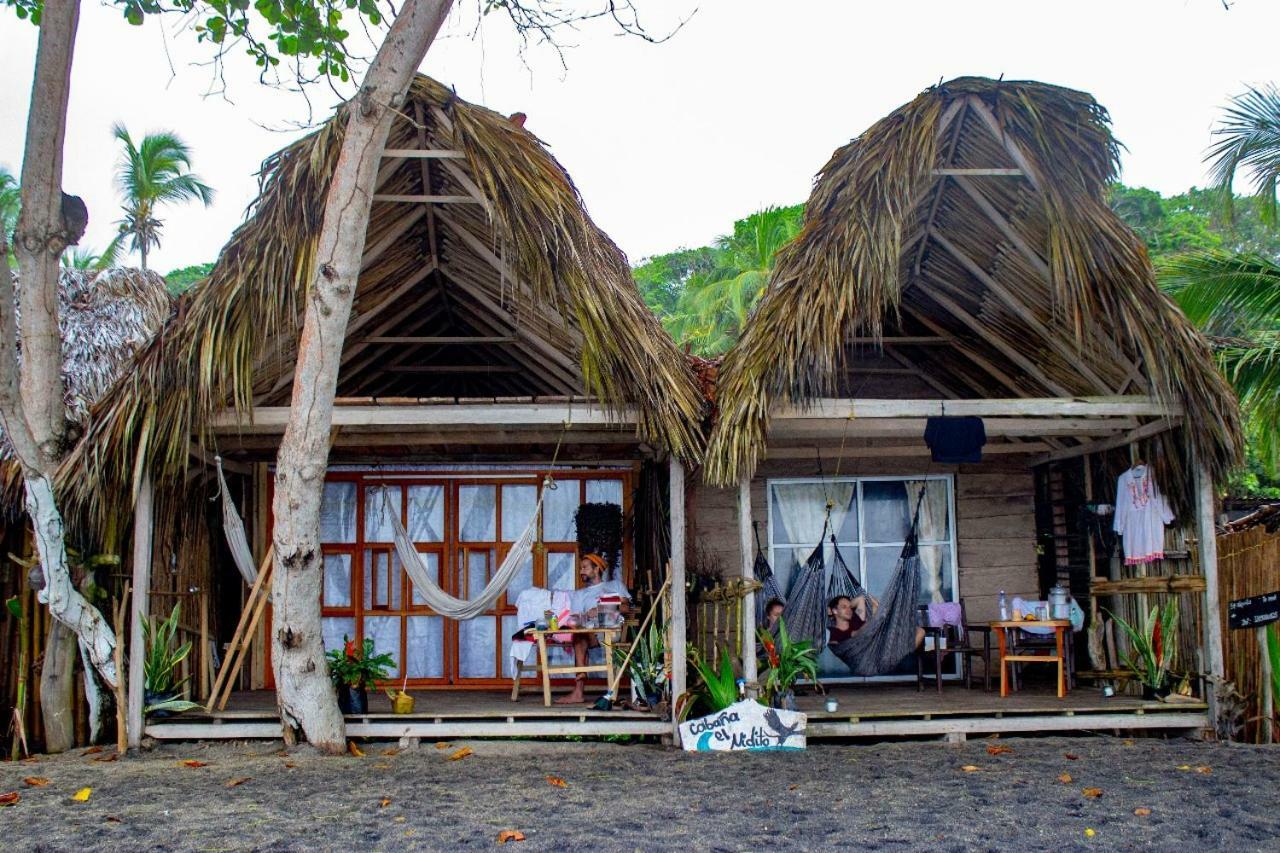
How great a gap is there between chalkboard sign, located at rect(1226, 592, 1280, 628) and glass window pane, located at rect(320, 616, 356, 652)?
526cm

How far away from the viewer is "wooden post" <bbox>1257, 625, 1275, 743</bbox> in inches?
242

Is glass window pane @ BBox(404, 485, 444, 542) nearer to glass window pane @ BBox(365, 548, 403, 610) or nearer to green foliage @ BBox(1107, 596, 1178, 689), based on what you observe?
glass window pane @ BBox(365, 548, 403, 610)

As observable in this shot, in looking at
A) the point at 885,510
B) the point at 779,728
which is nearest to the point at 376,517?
the point at 779,728

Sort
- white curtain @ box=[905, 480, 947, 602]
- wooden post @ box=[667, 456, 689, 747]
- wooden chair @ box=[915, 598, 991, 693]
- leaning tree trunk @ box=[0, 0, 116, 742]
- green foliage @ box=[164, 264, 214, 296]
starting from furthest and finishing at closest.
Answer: green foliage @ box=[164, 264, 214, 296], white curtain @ box=[905, 480, 947, 602], wooden chair @ box=[915, 598, 991, 693], wooden post @ box=[667, 456, 689, 747], leaning tree trunk @ box=[0, 0, 116, 742]

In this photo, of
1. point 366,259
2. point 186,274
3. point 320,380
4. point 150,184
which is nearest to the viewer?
point 320,380

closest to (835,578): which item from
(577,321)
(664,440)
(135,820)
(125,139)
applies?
(664,440)

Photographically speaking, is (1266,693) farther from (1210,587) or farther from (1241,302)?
(1241,302)

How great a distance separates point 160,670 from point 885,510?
4606mm

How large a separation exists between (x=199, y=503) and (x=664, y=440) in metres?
3.09

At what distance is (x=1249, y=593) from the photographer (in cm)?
664

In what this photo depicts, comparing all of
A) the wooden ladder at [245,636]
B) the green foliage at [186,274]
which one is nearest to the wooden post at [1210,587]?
the wooden ladder at [245,636]

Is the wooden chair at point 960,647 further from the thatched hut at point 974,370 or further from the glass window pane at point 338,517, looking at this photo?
the glass window pane at point 338,517

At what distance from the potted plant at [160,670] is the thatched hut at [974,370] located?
9.81 ft

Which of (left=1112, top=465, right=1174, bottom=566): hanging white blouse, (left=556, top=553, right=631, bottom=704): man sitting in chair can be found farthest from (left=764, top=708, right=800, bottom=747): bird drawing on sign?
A: (left=1112, top=465, right=1174, bottom=566): hanging white blouse
